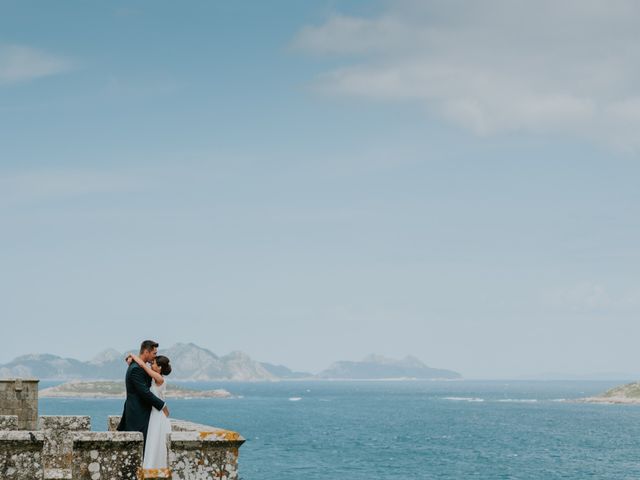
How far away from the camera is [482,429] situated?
168000 mm

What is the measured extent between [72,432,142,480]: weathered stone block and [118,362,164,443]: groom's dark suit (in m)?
0.68

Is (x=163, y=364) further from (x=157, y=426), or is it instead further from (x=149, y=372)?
(x=157, y=426)

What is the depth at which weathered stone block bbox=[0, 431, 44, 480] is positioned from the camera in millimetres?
9148

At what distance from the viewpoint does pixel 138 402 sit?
10391 mm

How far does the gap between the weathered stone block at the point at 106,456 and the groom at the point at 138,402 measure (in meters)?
0.62

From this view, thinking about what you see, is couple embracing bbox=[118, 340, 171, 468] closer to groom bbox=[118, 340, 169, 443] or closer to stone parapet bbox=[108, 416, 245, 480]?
groom bbox=[118, 340, 169, 443]

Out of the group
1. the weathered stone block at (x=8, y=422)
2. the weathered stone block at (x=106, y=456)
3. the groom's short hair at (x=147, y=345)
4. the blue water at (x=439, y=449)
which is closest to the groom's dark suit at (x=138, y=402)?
the groom's short hair at (x=147, y=345)

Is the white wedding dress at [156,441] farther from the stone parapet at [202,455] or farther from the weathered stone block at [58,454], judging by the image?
the weathered stone block at [58,454]

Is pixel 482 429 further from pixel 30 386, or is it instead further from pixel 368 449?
pixel 30 386

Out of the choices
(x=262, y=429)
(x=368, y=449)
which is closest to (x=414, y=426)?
(x=262, y=429)

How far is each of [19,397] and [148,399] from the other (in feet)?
33.1

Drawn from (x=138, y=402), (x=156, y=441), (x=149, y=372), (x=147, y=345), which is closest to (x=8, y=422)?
(x=147, y=345)

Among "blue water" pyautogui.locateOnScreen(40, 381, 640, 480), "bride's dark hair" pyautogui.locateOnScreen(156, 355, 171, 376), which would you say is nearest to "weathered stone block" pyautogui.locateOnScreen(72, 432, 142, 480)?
"bride's dark hair" pyautogui.locateOnScreen(156, 355, 171, 376)

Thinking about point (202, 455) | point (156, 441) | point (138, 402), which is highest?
point (138, 402)
